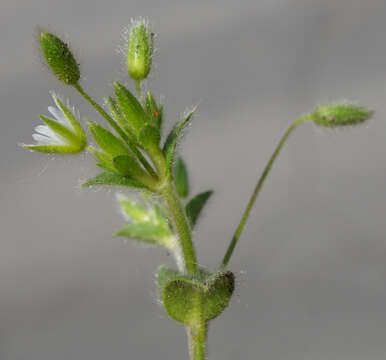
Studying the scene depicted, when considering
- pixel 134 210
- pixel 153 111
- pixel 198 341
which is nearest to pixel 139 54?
pixel 153 111

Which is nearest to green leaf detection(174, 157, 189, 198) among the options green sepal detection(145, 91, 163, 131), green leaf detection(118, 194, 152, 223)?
green leaf detection(118, 194, 152, 223)

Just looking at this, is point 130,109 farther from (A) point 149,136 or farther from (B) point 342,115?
(B) point 342,115

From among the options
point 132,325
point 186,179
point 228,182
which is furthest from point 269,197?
point 186,179

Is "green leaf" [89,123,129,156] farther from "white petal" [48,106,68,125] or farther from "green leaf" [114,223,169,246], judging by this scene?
"green leaf" [114,223,169,246]

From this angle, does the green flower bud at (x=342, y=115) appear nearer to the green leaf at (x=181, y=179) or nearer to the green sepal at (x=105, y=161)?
the green leaf at (x=181, y=179)

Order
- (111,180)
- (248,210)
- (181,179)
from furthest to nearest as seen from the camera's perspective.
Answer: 1. (181,179)
2. (248,210)
3. (111,180)

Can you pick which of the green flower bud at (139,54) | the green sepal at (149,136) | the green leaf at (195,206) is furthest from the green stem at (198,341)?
the green flower bud at (139,54)

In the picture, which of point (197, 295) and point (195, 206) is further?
point (195, 206)
